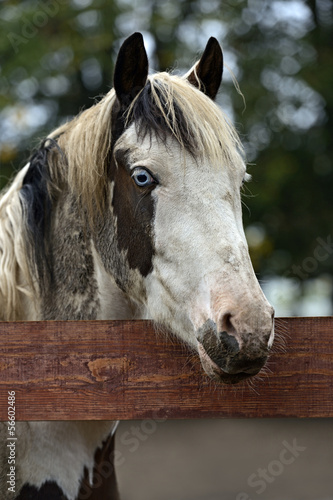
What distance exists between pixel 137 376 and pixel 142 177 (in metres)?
0.75

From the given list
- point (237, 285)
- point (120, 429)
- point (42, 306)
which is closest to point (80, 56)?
point (120, 429)

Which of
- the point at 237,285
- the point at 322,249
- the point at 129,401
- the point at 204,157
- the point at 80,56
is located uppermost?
the point at 204,157

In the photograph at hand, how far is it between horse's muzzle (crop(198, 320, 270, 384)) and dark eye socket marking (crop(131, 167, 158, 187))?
60 cm

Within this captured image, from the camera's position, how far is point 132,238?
2.19m

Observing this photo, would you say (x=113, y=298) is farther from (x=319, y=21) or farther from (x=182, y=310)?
(x=319, y=21)

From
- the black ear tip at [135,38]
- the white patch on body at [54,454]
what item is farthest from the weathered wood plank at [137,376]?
the black ear tip at [135,38]

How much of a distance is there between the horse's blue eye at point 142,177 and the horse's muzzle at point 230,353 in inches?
23.6

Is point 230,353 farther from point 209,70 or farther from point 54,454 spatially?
point 209,70

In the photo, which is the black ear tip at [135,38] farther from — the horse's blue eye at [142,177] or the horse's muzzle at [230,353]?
the horse's muzzle at [230,353]

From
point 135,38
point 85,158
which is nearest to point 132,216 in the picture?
point 85,158

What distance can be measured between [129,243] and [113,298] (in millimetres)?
304

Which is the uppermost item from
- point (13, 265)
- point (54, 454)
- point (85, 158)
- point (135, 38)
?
point (135, 38)

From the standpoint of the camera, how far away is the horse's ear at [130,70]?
2.24 meters

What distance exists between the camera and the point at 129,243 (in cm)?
221
